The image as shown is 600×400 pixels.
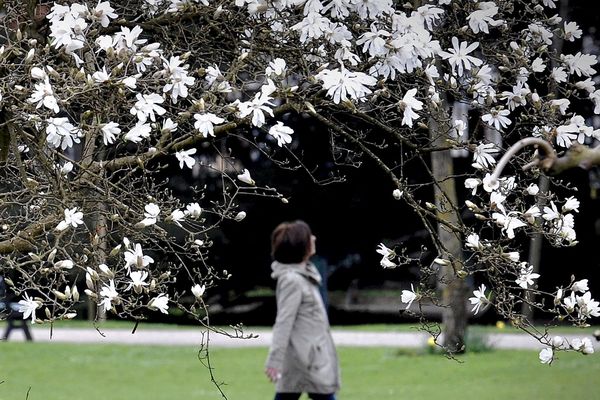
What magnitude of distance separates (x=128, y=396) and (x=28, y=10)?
6.64m

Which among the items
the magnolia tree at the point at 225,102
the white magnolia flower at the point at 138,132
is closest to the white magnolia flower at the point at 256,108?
the magnolia tree at the point at 225,102

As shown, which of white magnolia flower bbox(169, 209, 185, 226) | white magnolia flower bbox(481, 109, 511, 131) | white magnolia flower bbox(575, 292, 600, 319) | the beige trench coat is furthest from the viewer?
the beige trench coat

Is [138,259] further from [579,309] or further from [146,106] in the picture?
[579,309]

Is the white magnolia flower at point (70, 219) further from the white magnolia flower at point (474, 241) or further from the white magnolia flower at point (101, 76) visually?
the white magnolia flower at point (474, 241)

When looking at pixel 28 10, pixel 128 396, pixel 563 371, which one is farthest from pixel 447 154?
pixel 28 10

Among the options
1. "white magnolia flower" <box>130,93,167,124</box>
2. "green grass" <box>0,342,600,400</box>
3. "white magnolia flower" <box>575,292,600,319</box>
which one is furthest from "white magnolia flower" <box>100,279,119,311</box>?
"green grass" <box>0,342,600,400</box>

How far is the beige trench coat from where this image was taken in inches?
228

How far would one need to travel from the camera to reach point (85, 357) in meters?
14.2

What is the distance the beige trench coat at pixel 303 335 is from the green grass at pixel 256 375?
4.19 meters

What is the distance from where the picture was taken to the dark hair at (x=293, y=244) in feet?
19.2

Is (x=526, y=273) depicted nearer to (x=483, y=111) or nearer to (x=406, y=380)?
(x=483, y=111)

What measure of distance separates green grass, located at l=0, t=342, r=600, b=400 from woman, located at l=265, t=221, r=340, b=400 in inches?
165

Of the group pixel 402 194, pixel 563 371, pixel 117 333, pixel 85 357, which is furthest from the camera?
pixel 117 333

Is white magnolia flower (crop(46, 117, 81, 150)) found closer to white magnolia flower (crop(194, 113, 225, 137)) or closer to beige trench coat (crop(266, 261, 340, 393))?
white magnolia flower (crop(194, 113, 225, 137))
